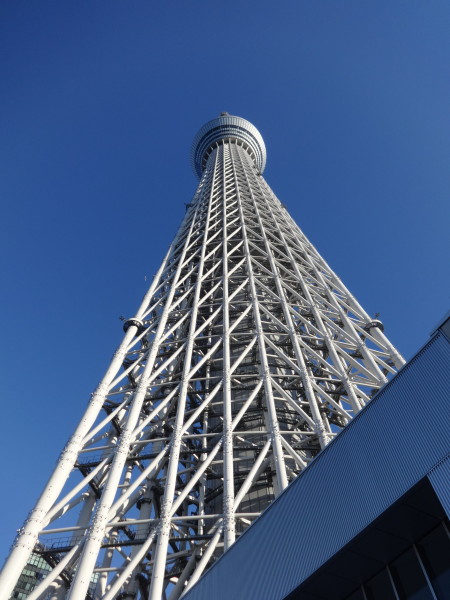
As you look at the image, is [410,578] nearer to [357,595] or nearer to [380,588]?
[380,588]

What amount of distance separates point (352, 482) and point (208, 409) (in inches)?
714

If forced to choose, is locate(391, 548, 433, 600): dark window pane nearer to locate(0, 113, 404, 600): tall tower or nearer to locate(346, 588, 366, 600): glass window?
locate(346, 588, 366, 600): glass window

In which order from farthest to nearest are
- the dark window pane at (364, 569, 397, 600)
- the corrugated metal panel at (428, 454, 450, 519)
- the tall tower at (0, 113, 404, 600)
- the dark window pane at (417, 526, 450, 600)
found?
the tall tower at (0, 113, 404, 600) → the dark window pane at (364, 569, 397, 600) → the dark window pane at (417, 526, 450, 600) → the corrugated metal panel at (428, 454, 450, 519)

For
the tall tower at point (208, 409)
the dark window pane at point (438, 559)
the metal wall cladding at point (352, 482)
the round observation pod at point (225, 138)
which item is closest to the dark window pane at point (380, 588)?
the dark window pane at point (438, 559)

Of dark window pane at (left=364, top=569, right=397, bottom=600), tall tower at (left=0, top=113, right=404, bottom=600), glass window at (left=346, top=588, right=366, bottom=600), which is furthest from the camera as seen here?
tall tower at (left=0, top=113, right=404, bottom=600)

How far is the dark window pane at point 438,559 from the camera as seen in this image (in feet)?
26.7

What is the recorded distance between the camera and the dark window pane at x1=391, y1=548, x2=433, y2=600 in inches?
332

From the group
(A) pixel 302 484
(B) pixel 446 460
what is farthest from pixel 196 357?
(B) pixel 446 460

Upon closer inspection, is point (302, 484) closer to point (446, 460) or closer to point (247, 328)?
point (446, 460)

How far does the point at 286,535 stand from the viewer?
10.5 metres

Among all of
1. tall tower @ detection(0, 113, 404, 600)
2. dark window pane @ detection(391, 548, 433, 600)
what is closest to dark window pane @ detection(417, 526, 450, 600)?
dark window pane @ detection(391, 548, 433, 600)

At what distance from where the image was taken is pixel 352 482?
9.76 meters

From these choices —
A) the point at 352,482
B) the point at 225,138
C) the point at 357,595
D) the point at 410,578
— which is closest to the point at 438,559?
the point at 410,578

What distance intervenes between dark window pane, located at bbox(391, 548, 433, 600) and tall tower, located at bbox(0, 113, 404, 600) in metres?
7.54
